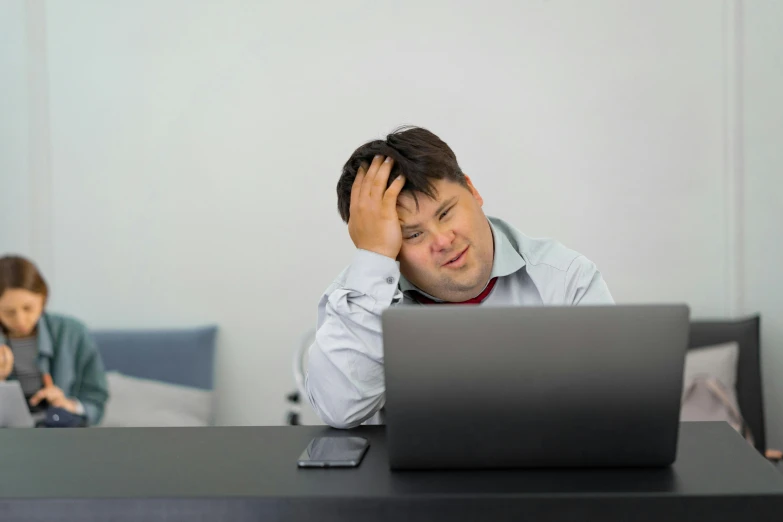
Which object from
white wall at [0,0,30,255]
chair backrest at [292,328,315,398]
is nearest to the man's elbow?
chair backrest at [292,328,315,398]

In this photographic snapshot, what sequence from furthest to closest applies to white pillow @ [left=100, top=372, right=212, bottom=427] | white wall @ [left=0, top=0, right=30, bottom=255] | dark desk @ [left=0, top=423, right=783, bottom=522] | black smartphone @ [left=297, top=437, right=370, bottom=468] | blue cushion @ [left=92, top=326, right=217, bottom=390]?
white wall @ [left=0, top=0, right=30, bottom=255], blue cushion @ [left=92, top=326, right=217, bottom=390], white pillow @ [left=100, top=372, right=212, bottom=427], black smartphone @ [left=297, top=437, right=370, bottom=468], dark desk @ [left=0, top=423, right=783, bottom=522]

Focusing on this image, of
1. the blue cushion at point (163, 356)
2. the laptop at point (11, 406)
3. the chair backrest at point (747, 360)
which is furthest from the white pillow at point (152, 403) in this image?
the chair backrest at point (747, 360)

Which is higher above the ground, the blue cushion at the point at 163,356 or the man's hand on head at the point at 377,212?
the man's hand on head at the point at 377,212

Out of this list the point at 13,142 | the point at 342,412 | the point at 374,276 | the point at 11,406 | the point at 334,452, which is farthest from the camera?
the point at 13,142

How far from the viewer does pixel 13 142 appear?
3787 mm

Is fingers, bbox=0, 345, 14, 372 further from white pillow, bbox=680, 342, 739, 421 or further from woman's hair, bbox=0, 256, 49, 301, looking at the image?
white pillow, bbox=680, 342, 739, 421

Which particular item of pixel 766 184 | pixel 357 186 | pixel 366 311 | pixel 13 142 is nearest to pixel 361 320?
pixel 366 311

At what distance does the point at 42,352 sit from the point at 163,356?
0.54 metres

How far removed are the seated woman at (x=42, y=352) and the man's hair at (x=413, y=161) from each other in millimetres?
1821

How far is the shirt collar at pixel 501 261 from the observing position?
1.62 m

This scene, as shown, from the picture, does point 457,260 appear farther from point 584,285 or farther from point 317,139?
point 317,139

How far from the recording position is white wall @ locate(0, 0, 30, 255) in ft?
12.4

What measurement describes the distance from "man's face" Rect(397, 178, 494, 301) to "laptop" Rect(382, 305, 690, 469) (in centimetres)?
61

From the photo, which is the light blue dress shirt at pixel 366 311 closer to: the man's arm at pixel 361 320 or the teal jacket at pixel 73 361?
the man's arm at pixel 361 320
